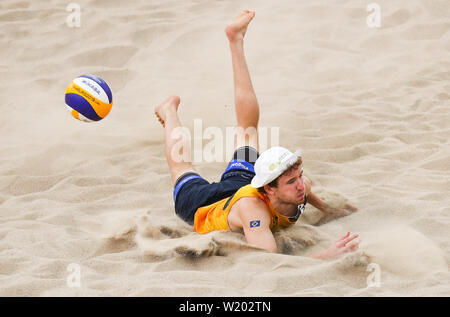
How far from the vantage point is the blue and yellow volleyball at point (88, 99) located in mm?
4066

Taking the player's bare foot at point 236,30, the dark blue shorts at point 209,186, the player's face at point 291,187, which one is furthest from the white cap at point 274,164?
the player's bare foot at point 236,30

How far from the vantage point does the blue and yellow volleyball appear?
4066 mm

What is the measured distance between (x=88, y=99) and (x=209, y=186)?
1067mm

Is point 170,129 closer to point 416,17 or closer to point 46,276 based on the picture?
point 46,276

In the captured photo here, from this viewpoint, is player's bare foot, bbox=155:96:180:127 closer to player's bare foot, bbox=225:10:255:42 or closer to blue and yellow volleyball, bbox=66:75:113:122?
blue and yellow volleyball, bbox=66:75:113:122

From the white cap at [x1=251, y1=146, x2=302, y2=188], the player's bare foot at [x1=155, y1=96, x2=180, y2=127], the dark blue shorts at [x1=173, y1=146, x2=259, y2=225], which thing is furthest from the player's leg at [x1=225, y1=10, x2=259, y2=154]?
the white cap at [x1=251, y1=146, x2=302, y2=188]

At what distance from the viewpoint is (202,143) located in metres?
4.82

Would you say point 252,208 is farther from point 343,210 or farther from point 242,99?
point 242,99

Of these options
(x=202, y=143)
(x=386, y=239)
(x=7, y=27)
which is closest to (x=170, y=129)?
(x=202, y=143)

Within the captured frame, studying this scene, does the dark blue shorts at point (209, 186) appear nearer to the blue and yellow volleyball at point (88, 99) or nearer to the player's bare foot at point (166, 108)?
the player's bare foot at point (166, 108)

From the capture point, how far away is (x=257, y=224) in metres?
3.07

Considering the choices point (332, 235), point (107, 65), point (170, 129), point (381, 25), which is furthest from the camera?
point (381, 25)

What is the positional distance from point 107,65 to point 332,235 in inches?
142

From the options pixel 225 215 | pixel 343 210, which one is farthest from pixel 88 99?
pixel 343 210
